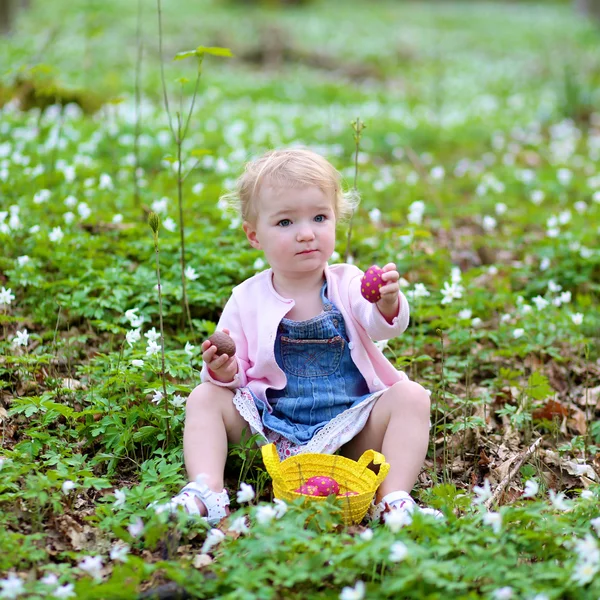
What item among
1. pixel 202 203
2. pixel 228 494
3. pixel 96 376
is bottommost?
pixel 228 494

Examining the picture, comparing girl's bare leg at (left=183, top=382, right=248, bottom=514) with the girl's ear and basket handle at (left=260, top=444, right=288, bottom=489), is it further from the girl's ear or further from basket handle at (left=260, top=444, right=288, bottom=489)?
the girl's ear

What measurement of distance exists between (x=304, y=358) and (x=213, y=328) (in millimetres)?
1002

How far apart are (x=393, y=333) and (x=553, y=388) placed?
166cm

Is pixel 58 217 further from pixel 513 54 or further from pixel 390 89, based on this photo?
pixel 513 54

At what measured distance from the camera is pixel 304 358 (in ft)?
11.9

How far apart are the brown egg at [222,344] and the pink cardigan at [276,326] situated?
0.18 metres

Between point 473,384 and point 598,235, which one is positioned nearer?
point 473,384

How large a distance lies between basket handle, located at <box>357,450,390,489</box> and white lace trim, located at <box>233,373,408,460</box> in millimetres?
195

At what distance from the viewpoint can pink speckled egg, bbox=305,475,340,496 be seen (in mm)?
3143

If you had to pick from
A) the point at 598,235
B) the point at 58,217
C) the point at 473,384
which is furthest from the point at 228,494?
the point at 598,235

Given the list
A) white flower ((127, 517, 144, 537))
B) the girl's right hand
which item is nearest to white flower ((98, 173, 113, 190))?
the girl's right hand

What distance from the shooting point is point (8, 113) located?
8352 mm

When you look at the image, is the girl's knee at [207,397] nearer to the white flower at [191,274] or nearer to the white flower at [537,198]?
the white flower at [191,274]

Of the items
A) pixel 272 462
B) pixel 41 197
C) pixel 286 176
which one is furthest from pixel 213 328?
pixel 41 197
